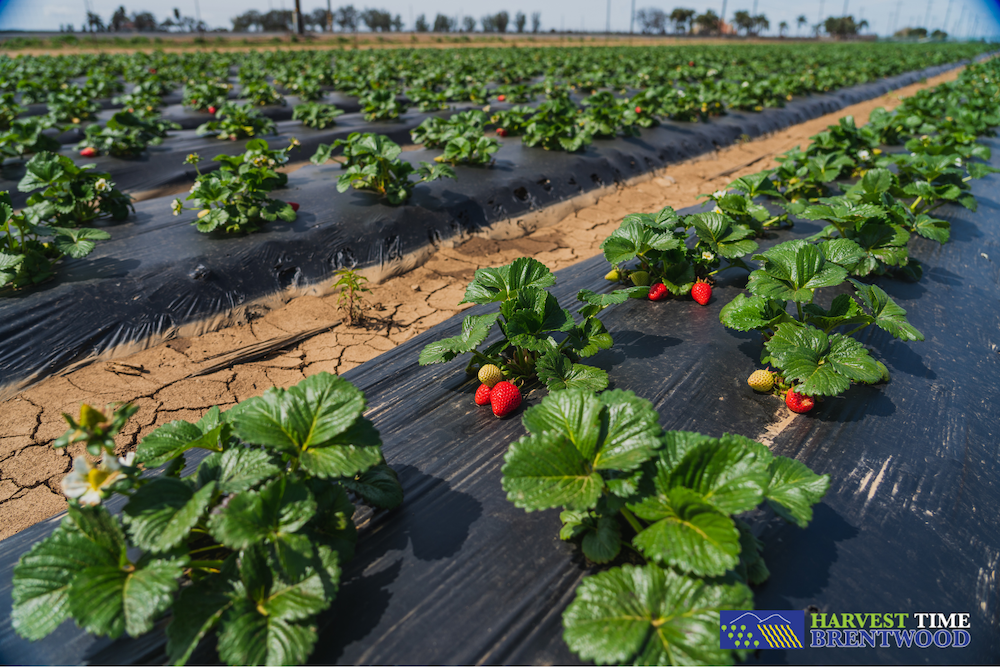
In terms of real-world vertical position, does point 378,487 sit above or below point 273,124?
below

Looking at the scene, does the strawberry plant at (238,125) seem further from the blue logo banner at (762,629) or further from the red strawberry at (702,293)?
the blue logo banner at (762,629)

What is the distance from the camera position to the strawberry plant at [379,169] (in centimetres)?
482

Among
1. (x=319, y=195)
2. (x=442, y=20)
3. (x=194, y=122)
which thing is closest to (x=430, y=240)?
(x=319, y=195)

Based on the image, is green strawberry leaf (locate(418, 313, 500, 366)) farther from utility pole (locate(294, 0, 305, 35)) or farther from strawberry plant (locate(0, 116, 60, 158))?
utility pole (locate(294, 0, 305, 35))

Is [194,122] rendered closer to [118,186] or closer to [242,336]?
[118,186]

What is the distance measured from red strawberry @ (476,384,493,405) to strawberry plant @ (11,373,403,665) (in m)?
0.86

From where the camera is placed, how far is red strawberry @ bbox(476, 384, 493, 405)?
2.22m

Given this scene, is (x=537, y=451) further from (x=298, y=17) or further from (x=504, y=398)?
(x=298, y=17)

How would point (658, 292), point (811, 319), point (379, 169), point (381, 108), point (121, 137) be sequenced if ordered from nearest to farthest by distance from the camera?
1. point (811, 319)
2. point (658, 292)
3. point (379, 169)
4. point (121, 137)
5. point (381, 108)

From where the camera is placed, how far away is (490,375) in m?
2.22

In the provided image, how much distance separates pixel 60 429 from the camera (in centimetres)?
304

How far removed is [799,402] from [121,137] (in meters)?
7.65

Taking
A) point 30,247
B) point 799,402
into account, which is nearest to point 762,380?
point 799,402

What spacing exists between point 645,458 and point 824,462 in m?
0.99
